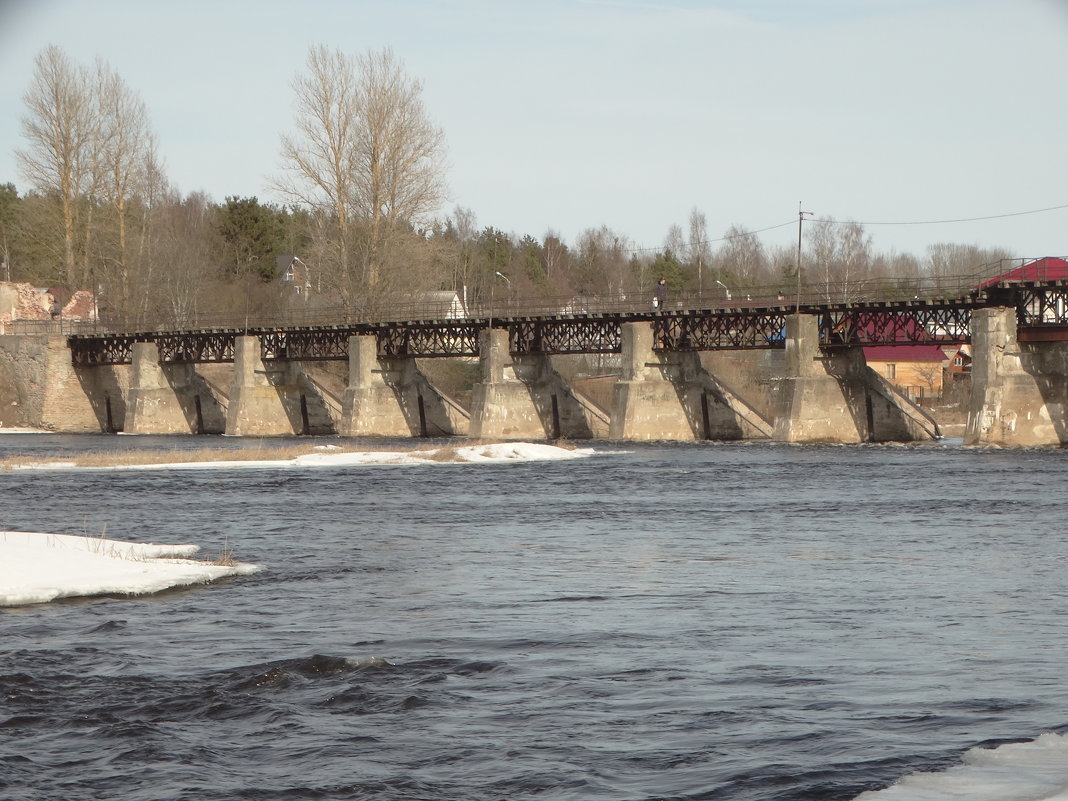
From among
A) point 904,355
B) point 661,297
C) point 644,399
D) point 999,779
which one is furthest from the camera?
point 904,355

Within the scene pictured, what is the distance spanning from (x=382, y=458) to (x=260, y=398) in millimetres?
34868

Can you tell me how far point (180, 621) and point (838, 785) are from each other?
9968 mm

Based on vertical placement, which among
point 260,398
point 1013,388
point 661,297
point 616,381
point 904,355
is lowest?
point 260,398

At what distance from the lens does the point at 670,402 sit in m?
72.9

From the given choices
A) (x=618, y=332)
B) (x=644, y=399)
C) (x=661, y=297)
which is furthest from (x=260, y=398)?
(x=661, y=297)

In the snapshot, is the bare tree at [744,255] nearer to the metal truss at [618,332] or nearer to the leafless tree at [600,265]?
the leafless tree at [600,265]

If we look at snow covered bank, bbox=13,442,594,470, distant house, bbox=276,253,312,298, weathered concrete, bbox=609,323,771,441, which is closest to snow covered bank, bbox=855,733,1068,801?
snow covered bank, bbox=13,442,594,470

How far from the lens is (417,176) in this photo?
3509 inches

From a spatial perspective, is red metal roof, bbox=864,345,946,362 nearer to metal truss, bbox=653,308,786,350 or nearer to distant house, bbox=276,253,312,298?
metal truss, bbox=653,308,786,350

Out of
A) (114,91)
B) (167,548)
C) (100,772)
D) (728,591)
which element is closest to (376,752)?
(100,772)

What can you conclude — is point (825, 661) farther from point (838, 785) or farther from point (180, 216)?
point (180, 216)

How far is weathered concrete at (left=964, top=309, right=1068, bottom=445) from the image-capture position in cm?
5847

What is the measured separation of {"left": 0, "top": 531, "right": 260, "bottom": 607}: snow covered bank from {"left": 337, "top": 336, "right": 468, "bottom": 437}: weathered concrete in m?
56.5

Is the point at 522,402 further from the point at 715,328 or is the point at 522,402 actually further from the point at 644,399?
the point at 715,328
